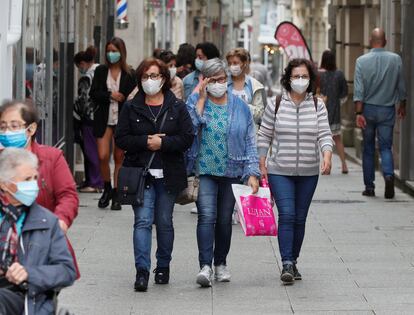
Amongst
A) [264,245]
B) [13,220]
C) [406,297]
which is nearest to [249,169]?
[406,297]

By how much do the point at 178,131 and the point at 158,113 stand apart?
0.64ft

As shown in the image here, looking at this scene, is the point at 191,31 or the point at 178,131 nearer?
the point at 178,131

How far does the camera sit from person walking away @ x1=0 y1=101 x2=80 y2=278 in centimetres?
804

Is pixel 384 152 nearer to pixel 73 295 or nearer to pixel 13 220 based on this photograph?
pixel 73 295

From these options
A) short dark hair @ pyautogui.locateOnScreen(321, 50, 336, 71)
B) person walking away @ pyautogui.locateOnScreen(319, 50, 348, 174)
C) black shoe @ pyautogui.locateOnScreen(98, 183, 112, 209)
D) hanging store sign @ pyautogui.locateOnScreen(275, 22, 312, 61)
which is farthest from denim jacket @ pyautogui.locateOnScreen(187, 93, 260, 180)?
hanging store sign @ pyautogui.locateOnScreen(275, 22, 312, 61)

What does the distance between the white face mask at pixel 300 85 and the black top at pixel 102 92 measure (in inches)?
197

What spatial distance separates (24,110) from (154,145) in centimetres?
316

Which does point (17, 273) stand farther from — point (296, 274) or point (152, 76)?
point (296, 274)

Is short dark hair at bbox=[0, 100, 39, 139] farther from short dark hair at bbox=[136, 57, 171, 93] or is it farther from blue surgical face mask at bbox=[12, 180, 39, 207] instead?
short dark hair at bbox=[136, 57, 171, 93]

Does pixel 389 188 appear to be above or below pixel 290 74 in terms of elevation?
below

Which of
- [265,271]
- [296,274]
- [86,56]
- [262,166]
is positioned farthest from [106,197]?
[296,274]

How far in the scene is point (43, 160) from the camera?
8203 mm

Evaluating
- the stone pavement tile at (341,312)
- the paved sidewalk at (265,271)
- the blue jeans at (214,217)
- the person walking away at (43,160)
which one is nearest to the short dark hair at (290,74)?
the blue jeans at (214,217)

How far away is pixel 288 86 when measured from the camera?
39.0ft
